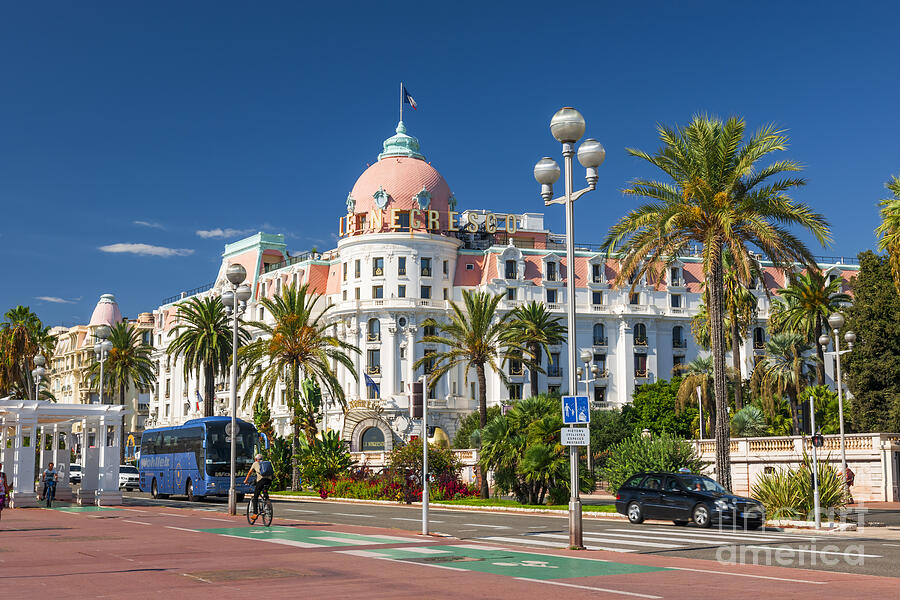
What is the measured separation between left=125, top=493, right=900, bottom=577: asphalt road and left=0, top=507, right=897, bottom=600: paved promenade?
113 cm

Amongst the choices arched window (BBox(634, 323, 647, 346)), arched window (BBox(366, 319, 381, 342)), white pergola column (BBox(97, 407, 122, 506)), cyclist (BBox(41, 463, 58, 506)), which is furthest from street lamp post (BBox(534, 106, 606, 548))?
arched window (BBox(634, 323, 647, 346))

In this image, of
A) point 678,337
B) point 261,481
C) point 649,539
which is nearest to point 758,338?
point 678,337

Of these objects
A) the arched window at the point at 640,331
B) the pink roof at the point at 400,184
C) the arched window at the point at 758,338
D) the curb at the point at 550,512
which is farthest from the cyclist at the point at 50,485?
the arched window at the point at 758,338

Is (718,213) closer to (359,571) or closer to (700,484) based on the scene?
(700,484)

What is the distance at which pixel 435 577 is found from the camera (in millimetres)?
13008

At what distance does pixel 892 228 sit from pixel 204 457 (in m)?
29.9

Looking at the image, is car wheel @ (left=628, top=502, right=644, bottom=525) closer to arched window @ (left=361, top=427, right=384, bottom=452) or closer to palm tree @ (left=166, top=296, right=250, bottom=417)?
palm tree @ (left=166, top=296, right=250, bottom=417)

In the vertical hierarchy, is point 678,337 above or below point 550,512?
above

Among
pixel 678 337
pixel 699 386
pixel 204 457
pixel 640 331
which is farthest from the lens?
pixel 678 337

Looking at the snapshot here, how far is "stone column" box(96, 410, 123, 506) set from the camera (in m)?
34.8

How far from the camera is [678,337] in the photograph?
8344 centimetres

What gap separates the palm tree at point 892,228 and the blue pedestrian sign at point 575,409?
2523cm

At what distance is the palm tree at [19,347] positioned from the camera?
6956cm

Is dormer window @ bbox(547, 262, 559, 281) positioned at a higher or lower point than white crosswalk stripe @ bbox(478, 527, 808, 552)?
higher
